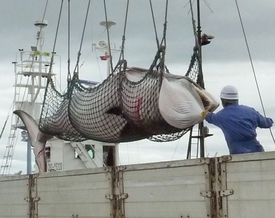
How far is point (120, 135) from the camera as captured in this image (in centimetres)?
824

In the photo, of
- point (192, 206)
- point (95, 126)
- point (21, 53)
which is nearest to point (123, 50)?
point (95, 126)

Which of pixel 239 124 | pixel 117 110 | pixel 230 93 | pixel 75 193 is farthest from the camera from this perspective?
pixel 117 110

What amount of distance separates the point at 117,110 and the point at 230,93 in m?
1.63

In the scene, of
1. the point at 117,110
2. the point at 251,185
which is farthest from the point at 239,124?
the point at 117,110

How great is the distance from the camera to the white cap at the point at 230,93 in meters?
6.78

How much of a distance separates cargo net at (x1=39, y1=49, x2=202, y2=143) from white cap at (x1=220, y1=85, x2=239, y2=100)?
0.76 m

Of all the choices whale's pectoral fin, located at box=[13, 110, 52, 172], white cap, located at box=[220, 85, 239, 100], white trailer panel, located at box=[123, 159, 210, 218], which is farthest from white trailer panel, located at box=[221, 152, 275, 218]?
whale's pectoral fin, located at box=[13, 110, 52, 172]

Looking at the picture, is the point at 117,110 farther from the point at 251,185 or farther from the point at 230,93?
the point at 251,185

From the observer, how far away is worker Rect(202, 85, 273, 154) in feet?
21.6

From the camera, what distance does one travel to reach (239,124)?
6578 millimetres

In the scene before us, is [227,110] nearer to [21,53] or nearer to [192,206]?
[192,206]

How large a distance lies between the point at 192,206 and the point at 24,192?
3.18 m

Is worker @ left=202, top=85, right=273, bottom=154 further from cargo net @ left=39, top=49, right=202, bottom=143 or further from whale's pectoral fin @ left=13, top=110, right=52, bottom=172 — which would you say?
whale's pectoral fin @ left=13, top=110, right=52, bottom=172

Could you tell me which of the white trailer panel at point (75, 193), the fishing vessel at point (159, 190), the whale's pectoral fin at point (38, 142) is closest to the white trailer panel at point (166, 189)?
the fishing vessel at point (159, 190)
